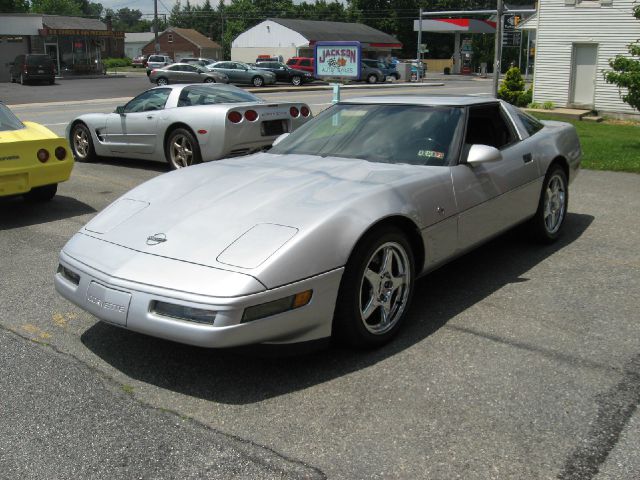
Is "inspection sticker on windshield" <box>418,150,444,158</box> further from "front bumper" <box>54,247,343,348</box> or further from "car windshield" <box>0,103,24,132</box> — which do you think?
"car windshield" <box>0,103,24,132</box>

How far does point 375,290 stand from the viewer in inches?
159

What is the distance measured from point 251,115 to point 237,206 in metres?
6.20

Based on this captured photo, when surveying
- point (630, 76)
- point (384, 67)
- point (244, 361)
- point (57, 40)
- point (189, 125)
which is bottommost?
point (244, 361)

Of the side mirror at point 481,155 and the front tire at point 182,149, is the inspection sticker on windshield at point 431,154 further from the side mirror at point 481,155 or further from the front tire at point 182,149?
the front tire at point 182,149

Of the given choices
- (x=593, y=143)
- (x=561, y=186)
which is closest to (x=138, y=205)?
(x=561, y=186)

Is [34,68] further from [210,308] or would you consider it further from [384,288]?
[210,308]

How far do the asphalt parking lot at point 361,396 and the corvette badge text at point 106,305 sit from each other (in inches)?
15.9

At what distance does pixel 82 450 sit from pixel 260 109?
7608 mm

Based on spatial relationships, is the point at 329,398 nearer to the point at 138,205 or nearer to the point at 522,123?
the point at 138,205

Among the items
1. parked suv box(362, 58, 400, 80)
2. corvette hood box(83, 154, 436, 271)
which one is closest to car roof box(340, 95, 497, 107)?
corvette hood box(83, 154, 436, 271)

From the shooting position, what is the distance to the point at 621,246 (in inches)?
249

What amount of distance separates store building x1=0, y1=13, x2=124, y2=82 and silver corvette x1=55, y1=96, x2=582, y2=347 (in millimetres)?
51200

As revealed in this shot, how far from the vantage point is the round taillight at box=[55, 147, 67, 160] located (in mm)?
7754

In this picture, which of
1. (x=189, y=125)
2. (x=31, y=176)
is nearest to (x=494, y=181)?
(x=31, y=176)
